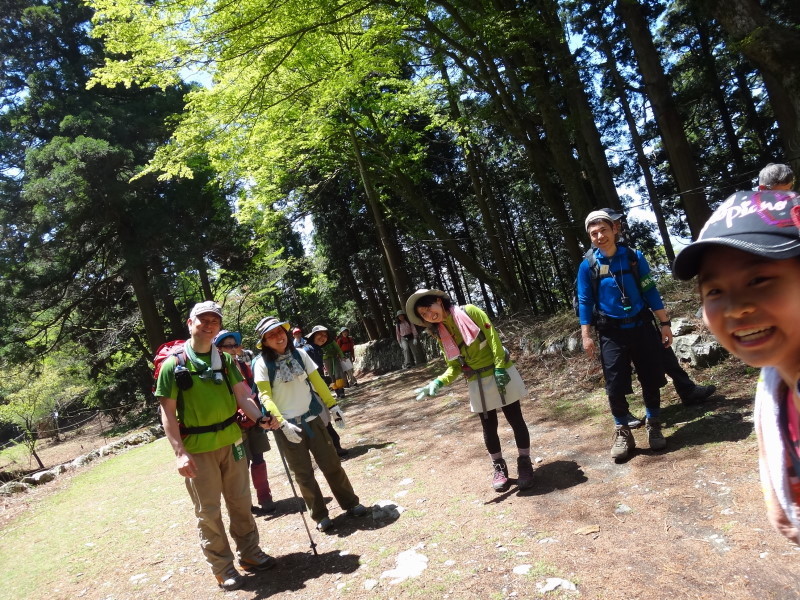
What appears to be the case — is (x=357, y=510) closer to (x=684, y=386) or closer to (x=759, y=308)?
(x=684, y=386)

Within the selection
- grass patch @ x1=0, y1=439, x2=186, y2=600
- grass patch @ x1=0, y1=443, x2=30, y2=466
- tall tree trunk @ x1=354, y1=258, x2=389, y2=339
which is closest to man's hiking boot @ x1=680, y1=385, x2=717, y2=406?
grass patch @ x1=0, y1=439, x2=186, y2=600

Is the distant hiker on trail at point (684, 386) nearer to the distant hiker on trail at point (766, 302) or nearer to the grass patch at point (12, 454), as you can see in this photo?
the distant hiker on trail at point (766, 302)

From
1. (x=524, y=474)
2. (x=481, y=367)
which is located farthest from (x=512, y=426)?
(x=481, y=367)

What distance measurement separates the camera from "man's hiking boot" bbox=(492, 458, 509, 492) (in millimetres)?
4506

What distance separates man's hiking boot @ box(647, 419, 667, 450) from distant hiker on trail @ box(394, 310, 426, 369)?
37.3 ft

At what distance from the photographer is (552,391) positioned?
25.1ft

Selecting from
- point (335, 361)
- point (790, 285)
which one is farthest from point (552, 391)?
point (790, 285)

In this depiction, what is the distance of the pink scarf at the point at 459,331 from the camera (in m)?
4.45

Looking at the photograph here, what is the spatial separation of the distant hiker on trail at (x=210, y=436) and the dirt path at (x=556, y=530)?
1.05ft

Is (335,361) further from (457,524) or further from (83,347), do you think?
(83,347)

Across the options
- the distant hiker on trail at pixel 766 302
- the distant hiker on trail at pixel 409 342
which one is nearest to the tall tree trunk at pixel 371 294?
the distant hiker on trail at pixel 409 342

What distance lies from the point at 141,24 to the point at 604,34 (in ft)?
43.6

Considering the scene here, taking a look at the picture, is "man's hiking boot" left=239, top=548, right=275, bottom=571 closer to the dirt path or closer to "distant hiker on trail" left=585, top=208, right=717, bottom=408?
the dirt path

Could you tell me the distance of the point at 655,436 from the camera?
14.6 feet
